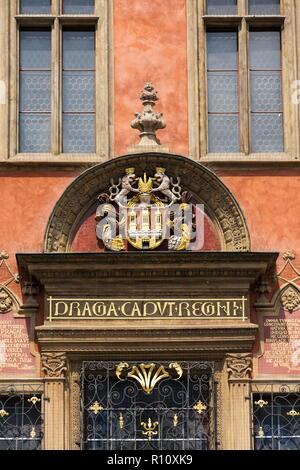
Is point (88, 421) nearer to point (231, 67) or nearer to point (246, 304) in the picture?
point (246, 304)

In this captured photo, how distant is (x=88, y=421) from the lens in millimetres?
22531

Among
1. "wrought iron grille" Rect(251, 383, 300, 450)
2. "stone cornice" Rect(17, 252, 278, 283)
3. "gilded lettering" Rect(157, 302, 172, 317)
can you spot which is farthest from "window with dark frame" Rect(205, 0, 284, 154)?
"wrought iron grille" Rect(251, 383, 300, 450)

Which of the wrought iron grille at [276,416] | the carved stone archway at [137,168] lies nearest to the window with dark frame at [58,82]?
the carved stone archway at [137,168]

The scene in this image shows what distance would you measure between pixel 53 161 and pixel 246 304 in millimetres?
3083

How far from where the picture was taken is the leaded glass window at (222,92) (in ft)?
77.5

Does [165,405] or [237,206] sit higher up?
[237,206]

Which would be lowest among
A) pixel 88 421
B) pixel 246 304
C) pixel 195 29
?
pixel 88 421

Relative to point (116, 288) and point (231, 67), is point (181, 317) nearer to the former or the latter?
point (116, 288)

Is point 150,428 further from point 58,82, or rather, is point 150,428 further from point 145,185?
point 58,82

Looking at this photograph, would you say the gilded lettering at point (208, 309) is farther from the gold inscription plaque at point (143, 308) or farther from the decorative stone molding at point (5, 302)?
→ the decorative stone molding at point (5, 302)

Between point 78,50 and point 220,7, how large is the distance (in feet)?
6.47

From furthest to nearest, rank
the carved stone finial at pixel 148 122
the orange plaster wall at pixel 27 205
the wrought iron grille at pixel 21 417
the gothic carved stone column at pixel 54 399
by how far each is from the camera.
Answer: the carved stone finial at pixel 148 122, the orange plaster wall at pixel 27 205, the wrought iron grille at pixel 21 417, the gothic carved stone column at pixel 54 399

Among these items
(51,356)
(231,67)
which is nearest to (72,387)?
(51,356)

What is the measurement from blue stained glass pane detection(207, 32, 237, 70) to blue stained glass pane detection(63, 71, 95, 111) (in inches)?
62.5
